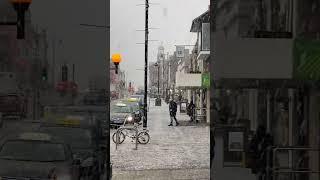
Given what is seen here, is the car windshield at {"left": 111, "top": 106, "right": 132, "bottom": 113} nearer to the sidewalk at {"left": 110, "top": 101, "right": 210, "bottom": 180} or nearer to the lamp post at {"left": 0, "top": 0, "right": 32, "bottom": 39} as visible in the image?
the sidewalk at {"left": 110, "top": 101, "right": 210, "bottom": 180}

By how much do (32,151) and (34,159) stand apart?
0.09 m

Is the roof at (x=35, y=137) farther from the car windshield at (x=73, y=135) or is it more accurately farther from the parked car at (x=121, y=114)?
the parked car at (x=121, y=114)

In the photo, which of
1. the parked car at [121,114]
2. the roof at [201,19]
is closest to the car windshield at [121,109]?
the parked car at [121,114]

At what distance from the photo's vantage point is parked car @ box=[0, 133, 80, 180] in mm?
5680

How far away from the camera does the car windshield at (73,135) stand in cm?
581

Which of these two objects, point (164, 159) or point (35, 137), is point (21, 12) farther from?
point (164, 159)

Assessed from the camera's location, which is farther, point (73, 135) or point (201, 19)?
point (201, 19)

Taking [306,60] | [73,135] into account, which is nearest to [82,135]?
[73,135]

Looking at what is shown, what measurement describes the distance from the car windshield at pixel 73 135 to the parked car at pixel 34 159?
0.21ft

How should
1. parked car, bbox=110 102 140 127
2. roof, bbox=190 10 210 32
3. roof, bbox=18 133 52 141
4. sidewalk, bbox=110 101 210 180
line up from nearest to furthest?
roof, bbox=18 133 52 141 < sidewalk, bbox=110 101 210 180 < roof, bbox=190 10 210 32 < parked car, bbox=110 102 140 127

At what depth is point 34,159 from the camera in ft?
18.8

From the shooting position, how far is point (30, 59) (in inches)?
230

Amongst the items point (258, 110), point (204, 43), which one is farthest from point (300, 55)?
point (204, 43)

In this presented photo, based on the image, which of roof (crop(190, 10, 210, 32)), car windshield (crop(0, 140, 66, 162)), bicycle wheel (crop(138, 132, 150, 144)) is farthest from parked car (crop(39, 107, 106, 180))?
bicycle wheel (crop(138, 132, 150, 144))
